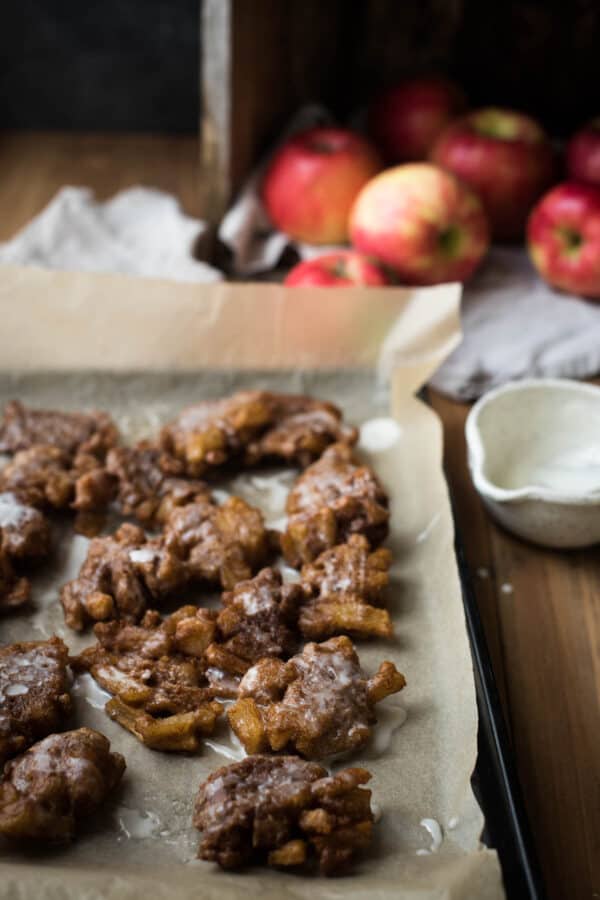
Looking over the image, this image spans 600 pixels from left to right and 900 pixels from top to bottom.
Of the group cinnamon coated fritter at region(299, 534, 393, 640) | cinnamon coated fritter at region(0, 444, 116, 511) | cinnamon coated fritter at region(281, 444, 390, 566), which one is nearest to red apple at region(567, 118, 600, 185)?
cinnamon coated fritter at region(281, 444, 390, 566)

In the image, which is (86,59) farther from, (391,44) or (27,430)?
(27,430)

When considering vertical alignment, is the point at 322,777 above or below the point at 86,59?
below

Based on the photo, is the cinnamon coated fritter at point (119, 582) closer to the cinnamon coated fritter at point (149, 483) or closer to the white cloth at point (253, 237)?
the cinnamon coated fritter at point (149, 483)

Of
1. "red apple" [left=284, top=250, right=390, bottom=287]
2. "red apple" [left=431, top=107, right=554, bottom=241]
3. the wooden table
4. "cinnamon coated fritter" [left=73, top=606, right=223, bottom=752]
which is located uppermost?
"red apple" [left=431, top=107, right=554, bottom=241]

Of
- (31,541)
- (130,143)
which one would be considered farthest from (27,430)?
(130,143)

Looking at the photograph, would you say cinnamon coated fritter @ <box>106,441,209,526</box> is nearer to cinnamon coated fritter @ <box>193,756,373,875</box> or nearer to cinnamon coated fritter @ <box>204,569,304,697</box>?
cinnamon coated fritter @ <box>204,569,304,697</box>
